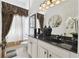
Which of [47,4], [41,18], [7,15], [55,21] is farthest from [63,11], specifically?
[7,15]

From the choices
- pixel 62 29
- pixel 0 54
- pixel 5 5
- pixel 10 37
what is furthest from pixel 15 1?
pixel 62 29

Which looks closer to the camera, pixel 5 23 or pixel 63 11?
pixel 63 11

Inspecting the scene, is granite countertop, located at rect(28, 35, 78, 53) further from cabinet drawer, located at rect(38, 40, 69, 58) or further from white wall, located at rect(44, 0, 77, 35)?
white wall, located at rect(44, 0, 77, 35)

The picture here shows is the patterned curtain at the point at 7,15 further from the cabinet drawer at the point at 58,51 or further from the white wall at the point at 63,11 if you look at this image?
the cabinet drawer at the point at 58,51

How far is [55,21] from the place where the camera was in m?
3.29

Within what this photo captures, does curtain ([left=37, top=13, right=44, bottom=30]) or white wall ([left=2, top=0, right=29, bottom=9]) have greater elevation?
white wall ([left=2, top=0, right=29, bottom=9])

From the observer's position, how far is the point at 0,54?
3.64m

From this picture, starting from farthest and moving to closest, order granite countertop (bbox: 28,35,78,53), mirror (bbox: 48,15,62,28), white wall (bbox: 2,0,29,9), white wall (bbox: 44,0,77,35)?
white wall (bbox: 2,0,29,9) < mirror (bbox: 48,15,62,28) < white wall (bbox: 44,0,77,35) < granite countertop (bbox: 28,35,78,53)

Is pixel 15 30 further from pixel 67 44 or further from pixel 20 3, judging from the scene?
pixel 67 44

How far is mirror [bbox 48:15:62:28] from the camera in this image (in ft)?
10.2

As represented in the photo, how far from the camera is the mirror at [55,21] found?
10.2 feet

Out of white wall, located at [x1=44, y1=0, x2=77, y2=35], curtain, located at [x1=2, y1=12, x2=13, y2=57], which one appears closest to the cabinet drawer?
white wall, located at [x1=44, y1=0, x2=77, y2=35]

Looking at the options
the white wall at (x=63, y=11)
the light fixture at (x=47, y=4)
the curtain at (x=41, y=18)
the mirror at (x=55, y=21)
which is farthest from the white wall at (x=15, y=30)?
the white wall at (x=63, y=11)

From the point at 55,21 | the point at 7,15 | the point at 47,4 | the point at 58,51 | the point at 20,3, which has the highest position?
the point at 20,3
